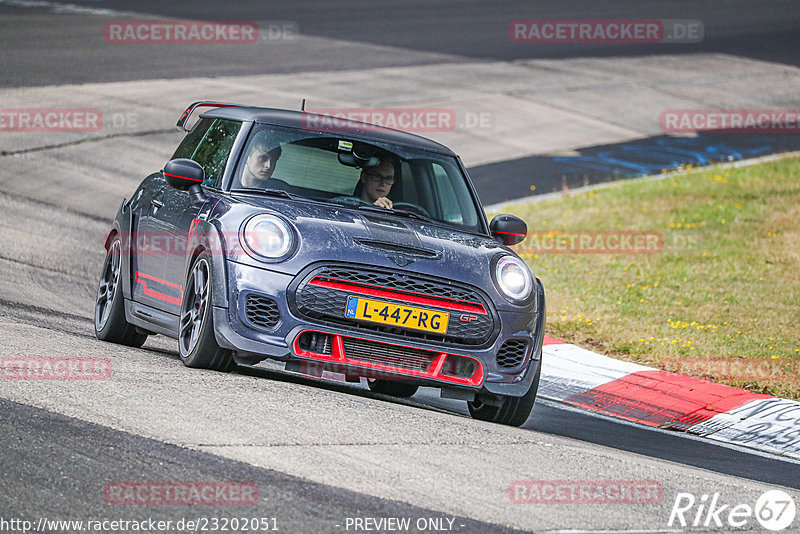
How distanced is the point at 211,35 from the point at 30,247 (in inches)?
622

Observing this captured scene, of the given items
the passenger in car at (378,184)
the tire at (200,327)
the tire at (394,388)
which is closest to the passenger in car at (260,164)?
the passenger in car at (378,184)

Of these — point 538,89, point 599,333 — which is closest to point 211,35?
point 538,89

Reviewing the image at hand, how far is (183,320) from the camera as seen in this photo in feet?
24.4

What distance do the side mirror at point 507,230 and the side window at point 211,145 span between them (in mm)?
1784

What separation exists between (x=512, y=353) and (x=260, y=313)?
1.49m

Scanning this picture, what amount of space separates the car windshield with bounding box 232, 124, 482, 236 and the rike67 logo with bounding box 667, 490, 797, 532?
2.81 m

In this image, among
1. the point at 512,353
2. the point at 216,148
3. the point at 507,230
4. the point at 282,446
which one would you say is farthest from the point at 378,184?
the point at 282,446

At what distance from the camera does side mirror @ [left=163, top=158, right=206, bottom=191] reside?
7.64 m

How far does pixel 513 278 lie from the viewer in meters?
7.24

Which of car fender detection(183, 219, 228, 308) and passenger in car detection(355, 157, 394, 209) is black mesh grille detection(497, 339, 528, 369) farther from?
car fender detection(183, 219, 228, 308)

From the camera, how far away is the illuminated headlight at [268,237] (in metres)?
6.84

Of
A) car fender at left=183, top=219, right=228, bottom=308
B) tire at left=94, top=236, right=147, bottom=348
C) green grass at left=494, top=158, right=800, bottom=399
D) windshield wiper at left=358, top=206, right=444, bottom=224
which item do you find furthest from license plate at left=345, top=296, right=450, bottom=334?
green grass at left=494, top=158, right=800, bottom=399

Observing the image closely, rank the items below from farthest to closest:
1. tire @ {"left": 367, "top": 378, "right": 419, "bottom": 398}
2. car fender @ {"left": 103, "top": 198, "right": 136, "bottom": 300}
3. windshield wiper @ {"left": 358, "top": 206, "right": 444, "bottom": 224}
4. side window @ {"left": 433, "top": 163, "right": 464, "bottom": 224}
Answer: tire @ {"left": 367, "top": 378, "right": 419, "bottom": 398}, car fender @ {"left": 103, "top": 198, "right": 136, "bottom": 300}, side window @ {"left": 433, "top": 163, "right": 464, "bottom": 224}, windshield wiper @ {"left": 358, "top": 206, "right": 444, "bottom": 224}

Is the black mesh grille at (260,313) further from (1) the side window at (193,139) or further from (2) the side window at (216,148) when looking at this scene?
(1) the side window at (193,139)
